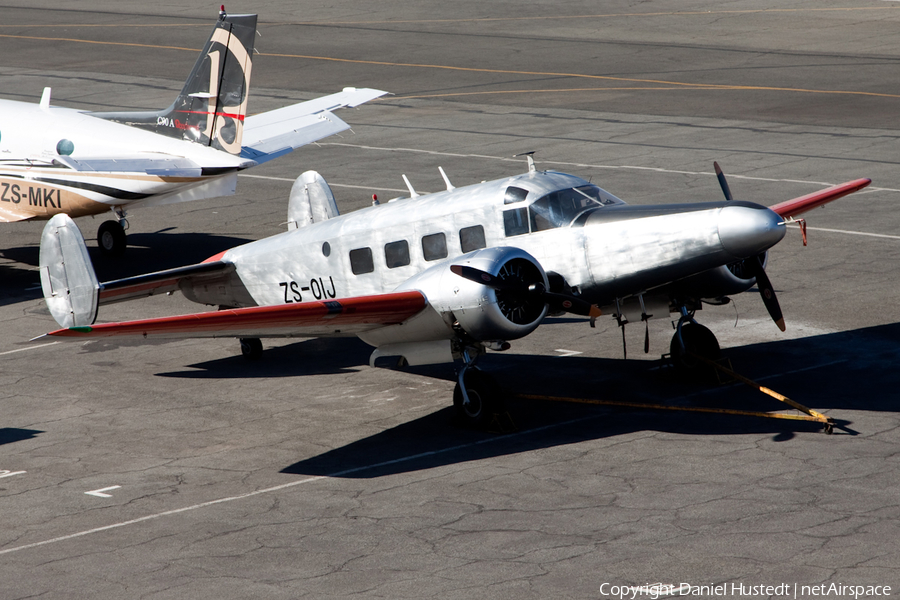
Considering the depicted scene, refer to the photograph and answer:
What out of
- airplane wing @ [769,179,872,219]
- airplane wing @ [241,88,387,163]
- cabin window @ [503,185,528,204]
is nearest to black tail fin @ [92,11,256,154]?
airplane wing @ [241,88,387,163]

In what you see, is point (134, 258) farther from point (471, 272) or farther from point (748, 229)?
point (748, 229)

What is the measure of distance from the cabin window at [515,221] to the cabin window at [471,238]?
0.44 metres

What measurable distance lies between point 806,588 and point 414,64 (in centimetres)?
4721

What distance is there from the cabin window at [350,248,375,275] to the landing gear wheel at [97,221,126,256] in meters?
12.6

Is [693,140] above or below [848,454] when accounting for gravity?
above

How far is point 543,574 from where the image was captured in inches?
513

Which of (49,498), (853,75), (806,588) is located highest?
(853,75)

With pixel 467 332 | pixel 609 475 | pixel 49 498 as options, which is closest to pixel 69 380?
pixel 49 498

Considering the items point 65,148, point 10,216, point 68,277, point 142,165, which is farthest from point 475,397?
point 10,216

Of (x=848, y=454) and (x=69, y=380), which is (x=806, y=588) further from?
(x=69, y=380)

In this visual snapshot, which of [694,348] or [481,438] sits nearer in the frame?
[481,438]

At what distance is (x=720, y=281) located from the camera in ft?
62.1

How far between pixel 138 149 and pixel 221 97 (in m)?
2.50

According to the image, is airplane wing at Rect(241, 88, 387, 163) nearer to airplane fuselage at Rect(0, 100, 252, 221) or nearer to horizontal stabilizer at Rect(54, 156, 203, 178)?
airplane fuselage at Rect(0, 100, 252, 221)
